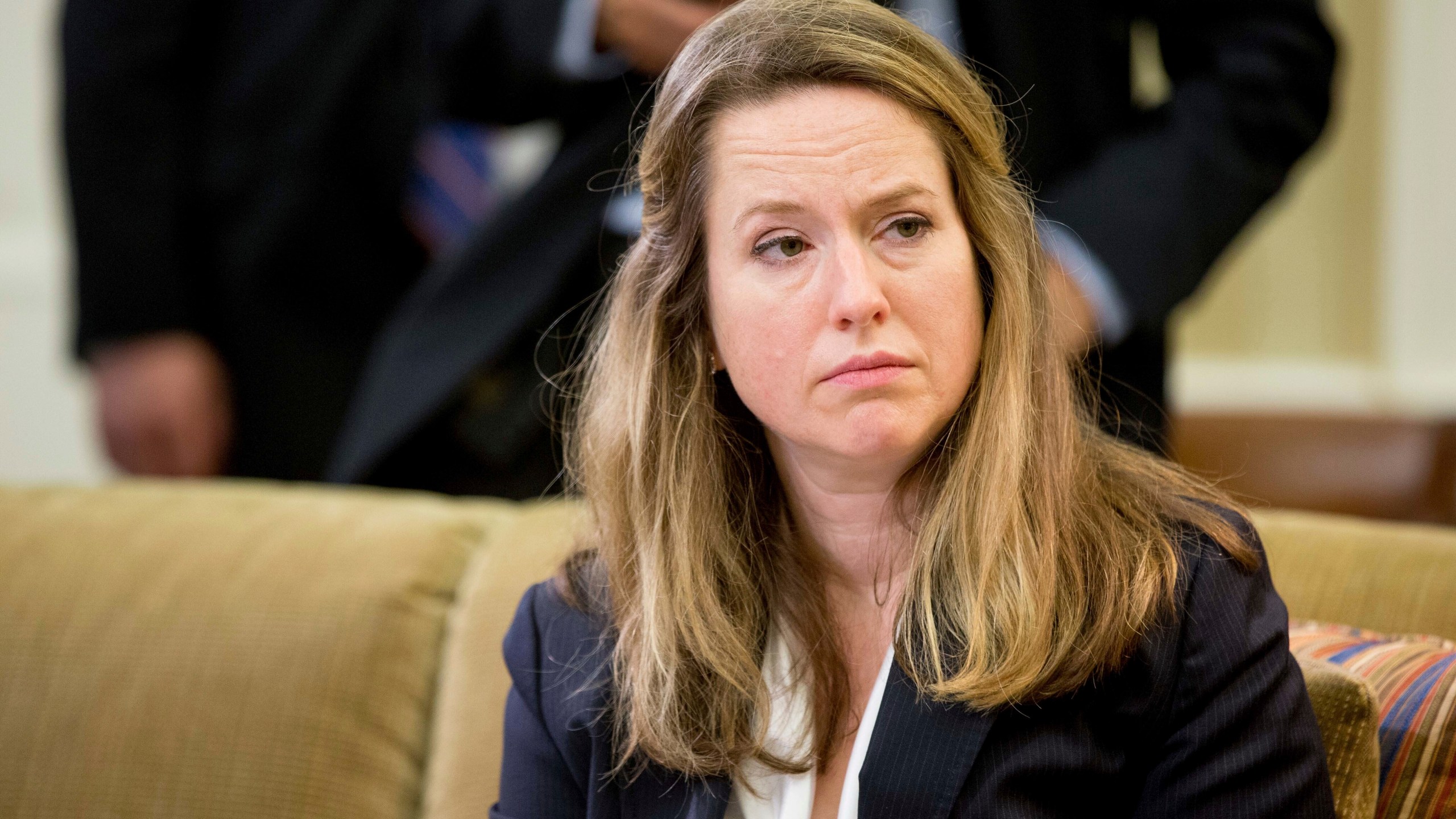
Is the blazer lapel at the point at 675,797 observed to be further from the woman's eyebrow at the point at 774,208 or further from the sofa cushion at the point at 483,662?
the woman's eyebrow at the point at 774,208

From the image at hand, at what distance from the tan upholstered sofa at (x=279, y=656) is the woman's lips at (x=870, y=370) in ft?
1.85

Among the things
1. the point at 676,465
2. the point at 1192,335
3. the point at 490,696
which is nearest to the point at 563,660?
the point at 676,465

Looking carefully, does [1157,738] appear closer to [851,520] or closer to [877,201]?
[851,520]

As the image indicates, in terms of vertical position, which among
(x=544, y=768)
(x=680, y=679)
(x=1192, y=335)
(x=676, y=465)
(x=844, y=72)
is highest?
(x=844, y=72)

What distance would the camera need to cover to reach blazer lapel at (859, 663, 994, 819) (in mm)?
912

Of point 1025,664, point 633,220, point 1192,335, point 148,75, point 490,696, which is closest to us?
point 1025,664

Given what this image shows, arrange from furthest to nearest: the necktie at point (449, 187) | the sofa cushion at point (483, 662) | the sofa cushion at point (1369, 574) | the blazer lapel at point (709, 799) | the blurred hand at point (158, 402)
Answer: the necktie at point (449, 187) < the blurred hand at point (158, 402) < the sofa cushion at point (483, 662) < the sofa cushion at point (1369, 574) < the blazer lapel at point (709, 799)

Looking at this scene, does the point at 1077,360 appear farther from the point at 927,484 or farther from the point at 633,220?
the point at 633,220

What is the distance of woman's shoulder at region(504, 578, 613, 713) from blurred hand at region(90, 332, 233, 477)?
134 cm

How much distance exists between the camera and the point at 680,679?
3.30 ft

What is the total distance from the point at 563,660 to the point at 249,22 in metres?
1.73

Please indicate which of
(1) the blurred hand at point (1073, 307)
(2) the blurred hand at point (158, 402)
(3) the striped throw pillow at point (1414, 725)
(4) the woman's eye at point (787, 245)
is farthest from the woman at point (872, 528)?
(2) the blurred hand at point (158, 402)

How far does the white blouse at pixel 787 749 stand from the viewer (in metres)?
0.97

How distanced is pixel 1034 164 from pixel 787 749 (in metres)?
0.84
